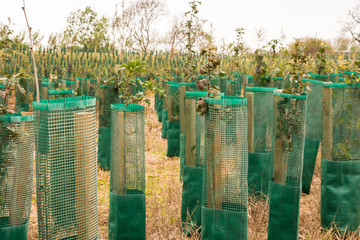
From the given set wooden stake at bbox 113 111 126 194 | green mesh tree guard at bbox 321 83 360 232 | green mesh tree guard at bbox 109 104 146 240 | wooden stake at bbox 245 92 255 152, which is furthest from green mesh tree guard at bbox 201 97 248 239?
wooden stake at bbox 245 92 255 152

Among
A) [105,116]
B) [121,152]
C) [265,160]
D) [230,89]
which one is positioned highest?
[230,89]

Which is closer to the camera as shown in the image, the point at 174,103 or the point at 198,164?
the point at 198,164

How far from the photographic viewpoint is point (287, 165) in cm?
247

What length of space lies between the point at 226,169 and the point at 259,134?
4.59ft

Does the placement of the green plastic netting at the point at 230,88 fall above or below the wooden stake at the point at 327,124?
above

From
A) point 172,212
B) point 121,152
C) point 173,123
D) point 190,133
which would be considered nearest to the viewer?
point 121,152

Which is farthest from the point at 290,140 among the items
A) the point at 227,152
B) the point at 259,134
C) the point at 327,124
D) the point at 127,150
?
the point at 127,150

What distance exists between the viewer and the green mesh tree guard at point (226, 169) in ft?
6.48

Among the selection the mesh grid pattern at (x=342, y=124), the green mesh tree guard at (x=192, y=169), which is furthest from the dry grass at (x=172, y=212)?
the mesh grid pattern at (x=342, y=124)

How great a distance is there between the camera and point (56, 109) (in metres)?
1.54

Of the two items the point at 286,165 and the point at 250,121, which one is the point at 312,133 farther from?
the point at 286,165

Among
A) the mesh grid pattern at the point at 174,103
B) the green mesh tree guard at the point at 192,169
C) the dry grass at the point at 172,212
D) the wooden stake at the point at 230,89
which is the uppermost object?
the wooden stake at the point at 230,89

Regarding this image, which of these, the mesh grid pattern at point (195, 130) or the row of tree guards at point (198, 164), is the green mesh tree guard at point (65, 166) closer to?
the row of tree guards at point (198, 164)

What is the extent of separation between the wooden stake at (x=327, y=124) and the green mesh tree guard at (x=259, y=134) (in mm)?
501
